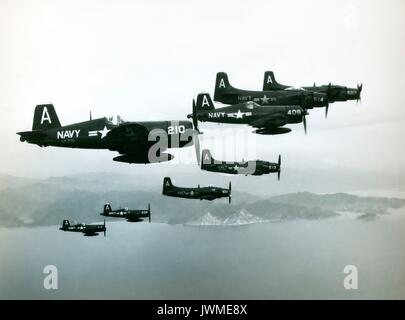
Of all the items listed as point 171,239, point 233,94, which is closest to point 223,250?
point 171,239

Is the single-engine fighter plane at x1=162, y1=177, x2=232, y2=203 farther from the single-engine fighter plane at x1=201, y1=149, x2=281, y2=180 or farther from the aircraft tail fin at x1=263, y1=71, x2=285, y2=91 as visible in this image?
the aircraft tail fin at x1=263, y1=71, x2=285, y2=91

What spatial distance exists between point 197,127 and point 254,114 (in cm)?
103

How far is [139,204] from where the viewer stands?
1110 cm

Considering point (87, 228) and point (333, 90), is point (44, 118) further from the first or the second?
point (333, 90)

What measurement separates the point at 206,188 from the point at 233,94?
168 centimetres

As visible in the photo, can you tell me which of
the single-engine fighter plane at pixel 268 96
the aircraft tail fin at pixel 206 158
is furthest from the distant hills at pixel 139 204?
the single-engine fighter plane at pixel 268 96

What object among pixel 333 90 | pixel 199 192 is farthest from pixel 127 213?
pixel 333 90

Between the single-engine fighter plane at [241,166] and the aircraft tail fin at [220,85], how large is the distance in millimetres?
1043

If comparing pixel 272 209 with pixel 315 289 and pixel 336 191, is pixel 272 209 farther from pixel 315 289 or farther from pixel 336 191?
pixel 315 289

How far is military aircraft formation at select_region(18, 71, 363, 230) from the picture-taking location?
9.75 m

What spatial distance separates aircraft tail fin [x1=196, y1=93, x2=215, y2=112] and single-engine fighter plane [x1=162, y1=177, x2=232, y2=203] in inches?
60.7
